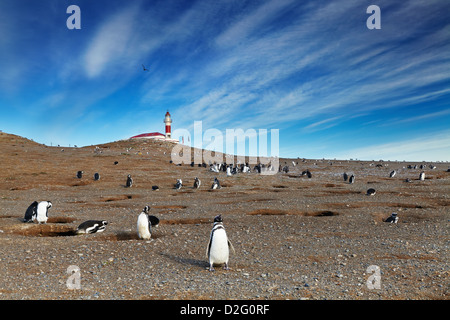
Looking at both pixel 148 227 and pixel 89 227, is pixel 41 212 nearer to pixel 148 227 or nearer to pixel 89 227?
pixel 89 227

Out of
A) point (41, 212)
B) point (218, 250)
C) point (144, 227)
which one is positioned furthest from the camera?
point (41, 212)

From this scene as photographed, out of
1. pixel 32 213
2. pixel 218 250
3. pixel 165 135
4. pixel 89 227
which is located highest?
pixel 165 135

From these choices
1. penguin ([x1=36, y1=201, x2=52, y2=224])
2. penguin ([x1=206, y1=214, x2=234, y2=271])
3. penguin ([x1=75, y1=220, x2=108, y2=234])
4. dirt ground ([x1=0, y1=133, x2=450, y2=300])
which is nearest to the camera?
dirt ground ([x1=0, y1=133, x2=450, y2=300])

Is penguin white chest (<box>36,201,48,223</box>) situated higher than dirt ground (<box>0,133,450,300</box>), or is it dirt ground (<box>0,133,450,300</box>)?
penguin white chest (<box>36,201,48,223</box>)

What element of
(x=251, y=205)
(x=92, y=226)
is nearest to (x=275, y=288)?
(x=92, y=226)

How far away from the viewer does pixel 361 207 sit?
52.1ft

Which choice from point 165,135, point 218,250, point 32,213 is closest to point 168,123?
point 165,135

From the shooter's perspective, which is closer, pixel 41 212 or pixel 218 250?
pixel 218 250

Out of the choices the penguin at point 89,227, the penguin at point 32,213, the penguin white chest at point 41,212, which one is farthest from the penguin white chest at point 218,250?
the penguin at point 32,213

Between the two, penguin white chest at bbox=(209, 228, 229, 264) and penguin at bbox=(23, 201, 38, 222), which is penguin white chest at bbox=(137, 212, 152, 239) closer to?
penguin white chest at bbox=(209, 228, 229, 264)

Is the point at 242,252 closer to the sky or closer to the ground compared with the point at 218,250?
closer to the ground

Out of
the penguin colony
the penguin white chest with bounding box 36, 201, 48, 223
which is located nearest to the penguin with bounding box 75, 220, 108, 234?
the penguin colony

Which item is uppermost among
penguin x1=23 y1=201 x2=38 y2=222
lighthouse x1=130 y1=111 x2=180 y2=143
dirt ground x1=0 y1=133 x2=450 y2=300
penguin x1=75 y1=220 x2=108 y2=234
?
lighthouse x1=130 y1=111 x2=180 y2=143

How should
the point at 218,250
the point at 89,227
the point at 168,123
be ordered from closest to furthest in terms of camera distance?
the point at 218,250, the point at 89,227, the point at 168,123
